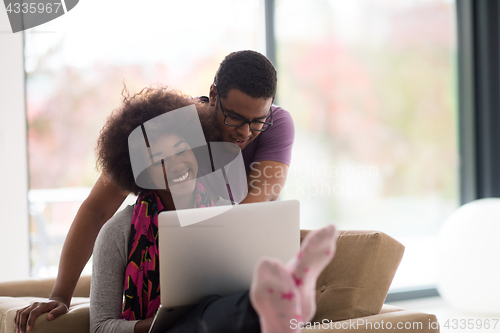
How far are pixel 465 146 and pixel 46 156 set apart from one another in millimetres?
3400

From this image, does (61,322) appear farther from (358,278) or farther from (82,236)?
(358,278)

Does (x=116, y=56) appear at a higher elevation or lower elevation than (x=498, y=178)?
higher

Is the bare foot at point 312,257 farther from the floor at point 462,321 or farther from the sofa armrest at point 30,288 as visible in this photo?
the floor at point 462,321

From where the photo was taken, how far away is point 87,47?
290 centimetres

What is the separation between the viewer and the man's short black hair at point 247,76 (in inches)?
59.5

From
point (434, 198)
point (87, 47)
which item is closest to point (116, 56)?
point (87, 47)

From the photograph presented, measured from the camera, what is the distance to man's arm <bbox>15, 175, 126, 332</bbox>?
1.51 meters

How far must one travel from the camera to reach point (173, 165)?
141 centimetres

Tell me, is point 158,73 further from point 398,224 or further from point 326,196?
point 398,224

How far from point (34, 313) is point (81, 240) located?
0.27 m

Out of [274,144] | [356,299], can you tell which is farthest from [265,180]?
[356,299]

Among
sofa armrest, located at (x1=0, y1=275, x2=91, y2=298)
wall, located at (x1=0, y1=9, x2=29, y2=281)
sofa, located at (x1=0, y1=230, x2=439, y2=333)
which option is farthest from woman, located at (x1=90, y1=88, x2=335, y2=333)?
wall, located at (x1=0, y1=9, x2=29, y2=281)

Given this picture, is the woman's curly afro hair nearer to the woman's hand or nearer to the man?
the man

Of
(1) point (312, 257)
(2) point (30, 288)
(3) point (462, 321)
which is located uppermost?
(1) point (312, 257)
